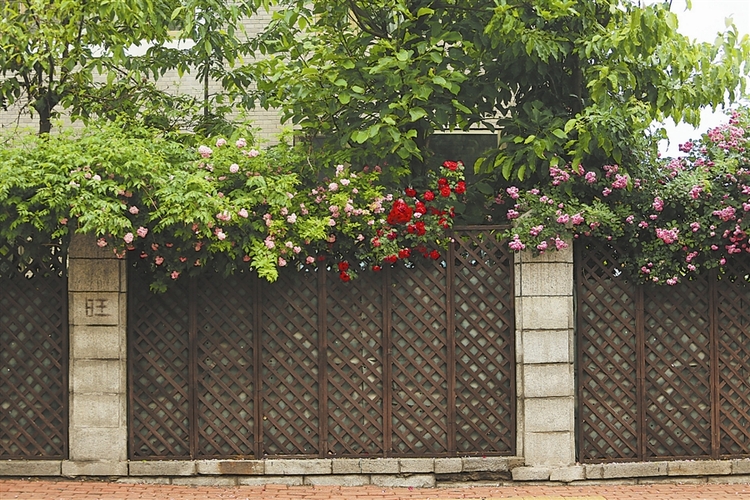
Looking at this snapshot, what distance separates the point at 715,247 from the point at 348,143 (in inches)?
139

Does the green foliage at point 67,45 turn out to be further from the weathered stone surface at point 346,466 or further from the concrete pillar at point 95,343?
the weathered stone surface at point 346,466

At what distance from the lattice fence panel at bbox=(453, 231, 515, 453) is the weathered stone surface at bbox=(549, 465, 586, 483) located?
1.50 ft

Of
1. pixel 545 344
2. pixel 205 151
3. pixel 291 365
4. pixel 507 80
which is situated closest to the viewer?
pixel 205 151

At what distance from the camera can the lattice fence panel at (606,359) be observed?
8.20 metres

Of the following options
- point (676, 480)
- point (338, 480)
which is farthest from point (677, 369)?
point (338, 480)

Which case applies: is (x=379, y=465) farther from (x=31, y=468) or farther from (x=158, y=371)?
(x=31, y=468)

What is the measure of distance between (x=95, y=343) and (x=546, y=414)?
414 centimetres

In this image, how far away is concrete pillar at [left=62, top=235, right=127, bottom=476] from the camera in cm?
790

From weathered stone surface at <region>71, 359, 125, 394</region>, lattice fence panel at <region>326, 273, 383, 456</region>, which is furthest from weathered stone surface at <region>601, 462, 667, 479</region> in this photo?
weathered stone surface at <region>71, 359, 125, 394</region>

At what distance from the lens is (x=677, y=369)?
8.27 metres

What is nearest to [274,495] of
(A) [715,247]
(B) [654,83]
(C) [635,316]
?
(C) [635,316]

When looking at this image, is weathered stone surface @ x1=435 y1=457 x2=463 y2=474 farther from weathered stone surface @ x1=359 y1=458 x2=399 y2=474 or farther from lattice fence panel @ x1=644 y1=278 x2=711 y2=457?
lattice fence panel @ x1=644 y1=278 x2=711 y2=457

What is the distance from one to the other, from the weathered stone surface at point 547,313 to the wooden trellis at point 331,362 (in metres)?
0.18

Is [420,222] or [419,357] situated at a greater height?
[420,222]
